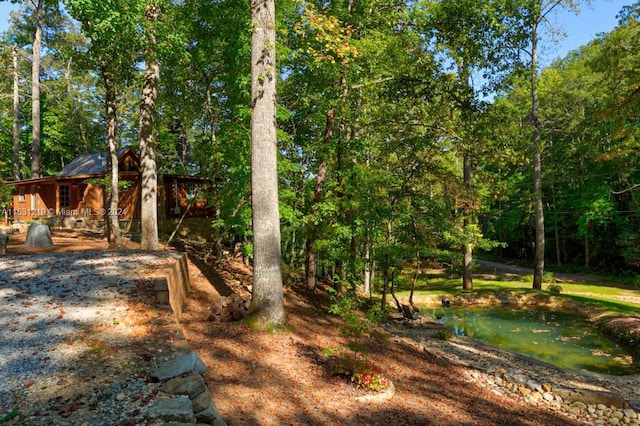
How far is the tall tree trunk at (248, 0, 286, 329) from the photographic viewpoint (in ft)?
25.2

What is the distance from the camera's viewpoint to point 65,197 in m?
24.7

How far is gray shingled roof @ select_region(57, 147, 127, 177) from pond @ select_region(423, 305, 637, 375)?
21560 millimetres

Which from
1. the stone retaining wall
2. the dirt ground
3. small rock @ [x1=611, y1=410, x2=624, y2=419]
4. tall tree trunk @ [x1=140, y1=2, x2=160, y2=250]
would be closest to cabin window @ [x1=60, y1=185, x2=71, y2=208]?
tall tree trunk @ [x1=140, y1=2, x2=160, y2=250]

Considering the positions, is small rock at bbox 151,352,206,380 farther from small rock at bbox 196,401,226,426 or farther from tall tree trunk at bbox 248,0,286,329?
tall tree trunk at bbox 248,0,286,329

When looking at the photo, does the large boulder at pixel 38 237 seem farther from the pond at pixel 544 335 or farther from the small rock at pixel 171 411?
the pond at pixel 544 335

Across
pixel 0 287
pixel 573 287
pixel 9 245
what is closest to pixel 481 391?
pixel 0 287

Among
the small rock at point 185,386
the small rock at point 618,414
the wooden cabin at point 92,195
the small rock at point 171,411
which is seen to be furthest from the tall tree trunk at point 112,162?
the small rock at point 618,414

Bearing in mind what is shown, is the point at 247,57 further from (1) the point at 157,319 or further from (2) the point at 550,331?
(2) the point at 550,331

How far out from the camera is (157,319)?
631cm

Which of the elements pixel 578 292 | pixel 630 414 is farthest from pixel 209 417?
pixel 578 292

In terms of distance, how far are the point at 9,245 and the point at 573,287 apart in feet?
93.8

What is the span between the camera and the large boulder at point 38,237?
41.6 feet

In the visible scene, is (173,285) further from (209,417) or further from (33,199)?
(33,199)

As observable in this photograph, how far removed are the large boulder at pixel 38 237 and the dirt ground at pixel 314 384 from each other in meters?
6.95
